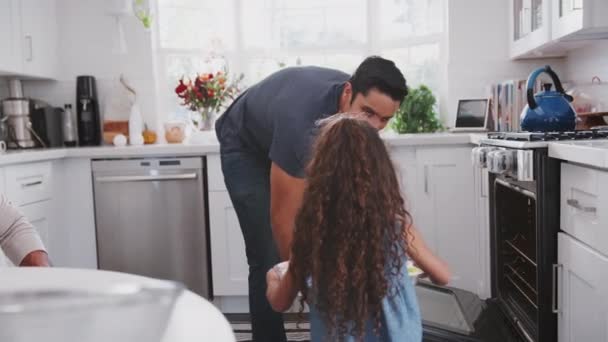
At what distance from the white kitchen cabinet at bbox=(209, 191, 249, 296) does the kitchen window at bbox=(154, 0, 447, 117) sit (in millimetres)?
1025

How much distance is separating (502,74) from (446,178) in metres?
0.88

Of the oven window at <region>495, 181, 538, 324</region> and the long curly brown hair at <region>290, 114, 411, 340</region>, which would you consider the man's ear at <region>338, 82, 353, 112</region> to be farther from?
the oven window at <region>495, 181, 538, 324</region>

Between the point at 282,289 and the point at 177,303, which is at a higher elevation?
the point at 177,303

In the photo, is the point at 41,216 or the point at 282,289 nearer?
the point at 282,289

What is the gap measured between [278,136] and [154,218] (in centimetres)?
170

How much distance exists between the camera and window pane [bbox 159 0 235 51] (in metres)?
3.66

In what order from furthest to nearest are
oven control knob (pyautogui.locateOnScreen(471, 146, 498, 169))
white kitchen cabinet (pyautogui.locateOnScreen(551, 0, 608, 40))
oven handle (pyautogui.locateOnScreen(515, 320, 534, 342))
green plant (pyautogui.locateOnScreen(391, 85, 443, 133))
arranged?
green plant (pyautogui.locateOnScreen(391, 85, 443, 133)) < oven control knob (pyautogui.locateOnScreen(471, 146, 498, 169)) < white kitchen cabinet (pyautogui.locateOnScreen(551, 0, 608, 40)) < oven handle (pyautogui.locateOnScreen(515, 320, 534, 342))

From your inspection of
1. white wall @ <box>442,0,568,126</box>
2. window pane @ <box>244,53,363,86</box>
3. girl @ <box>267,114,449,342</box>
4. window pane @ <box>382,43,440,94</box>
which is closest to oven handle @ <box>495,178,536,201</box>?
girl @ <box>267,114,449,342</box>

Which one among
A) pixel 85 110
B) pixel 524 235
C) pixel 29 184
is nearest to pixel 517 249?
pixel 524 235

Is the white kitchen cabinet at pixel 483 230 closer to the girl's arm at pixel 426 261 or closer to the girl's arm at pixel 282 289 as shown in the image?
the girl's arm at pixel 426 261

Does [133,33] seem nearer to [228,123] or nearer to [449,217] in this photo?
[228,123]

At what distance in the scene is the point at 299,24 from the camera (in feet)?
12.1

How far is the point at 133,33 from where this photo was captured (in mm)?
3459

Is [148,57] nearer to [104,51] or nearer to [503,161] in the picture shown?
[104,51]
